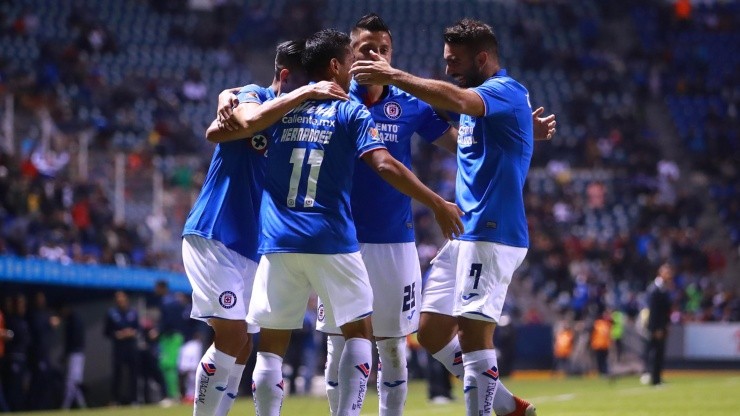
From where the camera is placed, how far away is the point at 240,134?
8016 mm

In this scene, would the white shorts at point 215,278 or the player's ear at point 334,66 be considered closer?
the player's ear at point 334,66

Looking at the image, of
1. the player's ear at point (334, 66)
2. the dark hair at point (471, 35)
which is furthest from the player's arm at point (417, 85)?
the dark hair at point (471, 35)

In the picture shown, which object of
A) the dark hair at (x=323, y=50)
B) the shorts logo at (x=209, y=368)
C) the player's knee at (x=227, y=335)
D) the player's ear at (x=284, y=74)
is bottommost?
the shorts logo at (x=209, y=368)

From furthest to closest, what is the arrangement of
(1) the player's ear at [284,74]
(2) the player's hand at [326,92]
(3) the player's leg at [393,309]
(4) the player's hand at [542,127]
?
(4) the player's hand at [542,127], (3) the player's leg at [393,309], (1) the player's ear at [284,74], (2) the player's hand at [326,92]

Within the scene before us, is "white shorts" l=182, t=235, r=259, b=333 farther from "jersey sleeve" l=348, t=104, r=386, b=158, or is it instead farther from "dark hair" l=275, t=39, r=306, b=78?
"jersey sleeve" l=348, t=104, r=386, b=158

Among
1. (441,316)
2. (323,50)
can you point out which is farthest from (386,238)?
(323,50)

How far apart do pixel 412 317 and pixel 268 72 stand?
30.8 meters

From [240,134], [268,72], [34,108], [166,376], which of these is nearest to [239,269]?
[240,134]

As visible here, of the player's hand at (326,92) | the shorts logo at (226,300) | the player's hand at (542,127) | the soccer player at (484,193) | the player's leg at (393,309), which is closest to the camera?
the player's hand at (326,92)

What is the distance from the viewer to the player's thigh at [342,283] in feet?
25.0

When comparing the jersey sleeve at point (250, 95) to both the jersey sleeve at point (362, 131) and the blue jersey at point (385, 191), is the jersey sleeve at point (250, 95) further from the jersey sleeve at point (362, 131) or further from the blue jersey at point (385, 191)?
the jersey sleeve at point (362, 131)

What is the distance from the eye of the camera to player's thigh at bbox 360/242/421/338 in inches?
334

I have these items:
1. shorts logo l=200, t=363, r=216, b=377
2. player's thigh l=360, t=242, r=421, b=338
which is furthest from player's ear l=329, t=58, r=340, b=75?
shorts logo l=200, t=363, r=216, b=377

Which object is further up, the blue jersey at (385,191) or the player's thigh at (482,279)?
the blue jersey at (385,191)
